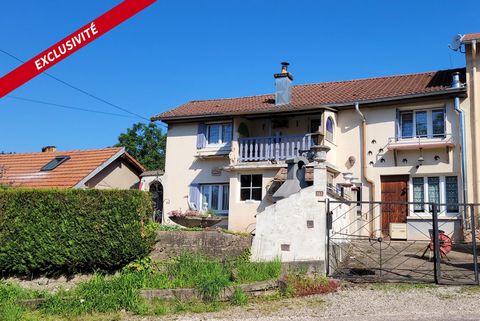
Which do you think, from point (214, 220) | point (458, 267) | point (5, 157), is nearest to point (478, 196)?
point (458, 267)

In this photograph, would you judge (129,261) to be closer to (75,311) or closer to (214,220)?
(75,311)

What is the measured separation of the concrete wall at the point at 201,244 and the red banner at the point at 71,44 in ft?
32.1

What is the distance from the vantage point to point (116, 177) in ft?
76.9

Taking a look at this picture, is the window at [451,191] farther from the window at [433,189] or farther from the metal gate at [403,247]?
the window at [433,189]

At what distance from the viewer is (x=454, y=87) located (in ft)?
59.6

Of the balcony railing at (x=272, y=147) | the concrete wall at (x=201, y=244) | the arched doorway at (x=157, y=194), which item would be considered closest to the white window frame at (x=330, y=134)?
the balcony railing at (x=272, y=147)

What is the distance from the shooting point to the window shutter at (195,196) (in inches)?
869

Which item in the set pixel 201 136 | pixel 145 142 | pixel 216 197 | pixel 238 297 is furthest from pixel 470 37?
pixel 145 142

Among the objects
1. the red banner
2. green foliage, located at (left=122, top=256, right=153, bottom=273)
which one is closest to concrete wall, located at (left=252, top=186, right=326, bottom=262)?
green foliage, located at (left=122, top=256, right=153, bottom=273)

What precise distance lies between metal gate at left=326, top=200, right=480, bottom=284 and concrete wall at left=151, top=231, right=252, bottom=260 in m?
2.45

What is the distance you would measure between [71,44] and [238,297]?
782cm

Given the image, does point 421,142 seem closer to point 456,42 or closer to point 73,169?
point 456,42

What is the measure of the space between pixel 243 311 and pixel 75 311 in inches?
138

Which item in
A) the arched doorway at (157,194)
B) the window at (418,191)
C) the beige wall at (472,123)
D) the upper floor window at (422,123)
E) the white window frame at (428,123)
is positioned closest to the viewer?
the beige wall at (472,123)
